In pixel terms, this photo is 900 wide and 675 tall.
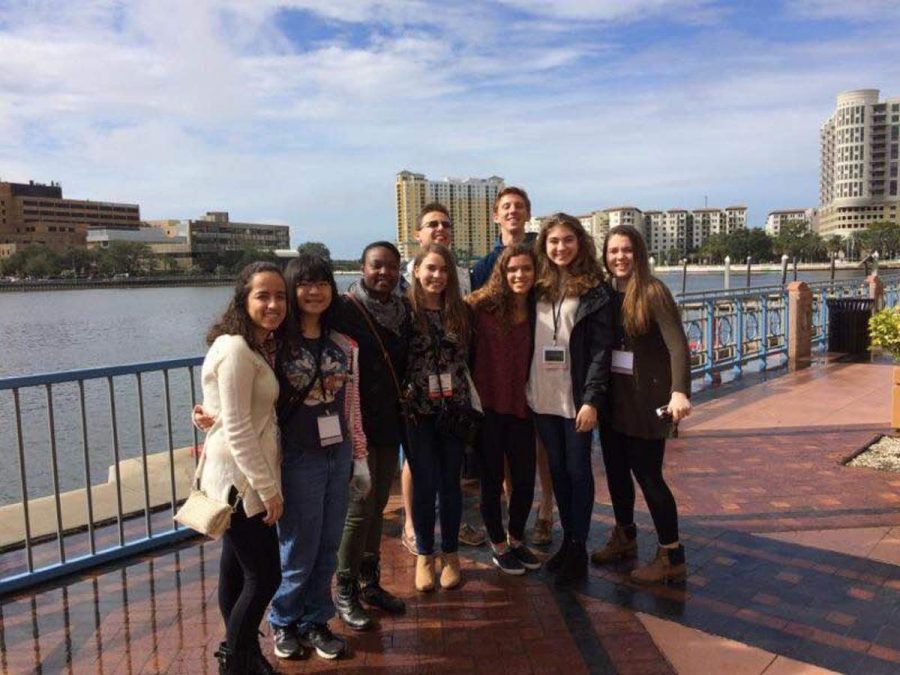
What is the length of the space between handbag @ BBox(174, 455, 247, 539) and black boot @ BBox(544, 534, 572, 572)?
1737 millimetres

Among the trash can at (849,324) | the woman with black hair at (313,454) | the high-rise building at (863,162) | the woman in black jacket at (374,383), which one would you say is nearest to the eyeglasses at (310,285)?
the woman with black hair at (313,454)

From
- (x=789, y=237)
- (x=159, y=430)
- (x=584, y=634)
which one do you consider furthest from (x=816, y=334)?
(x=789, y=237)

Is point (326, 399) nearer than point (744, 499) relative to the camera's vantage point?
Yes

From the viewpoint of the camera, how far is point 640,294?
319cm

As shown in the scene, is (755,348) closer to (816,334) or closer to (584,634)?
(816,334)

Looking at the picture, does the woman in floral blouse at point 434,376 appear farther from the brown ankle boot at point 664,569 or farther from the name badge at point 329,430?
the brown ankle boot at point 664,569

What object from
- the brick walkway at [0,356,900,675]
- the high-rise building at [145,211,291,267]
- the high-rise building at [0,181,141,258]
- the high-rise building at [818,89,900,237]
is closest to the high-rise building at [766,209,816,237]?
the high-rise building at [818,89,900,237]

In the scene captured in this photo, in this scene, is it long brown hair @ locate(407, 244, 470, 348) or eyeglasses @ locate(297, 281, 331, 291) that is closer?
eyeglasses @ locate(297, 281, 331, 291)

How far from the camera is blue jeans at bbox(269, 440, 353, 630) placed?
2.61 meters

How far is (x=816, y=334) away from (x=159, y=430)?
12169 mm

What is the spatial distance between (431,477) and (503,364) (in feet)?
2.08

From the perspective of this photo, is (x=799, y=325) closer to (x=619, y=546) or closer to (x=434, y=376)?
(x=619, y=546)

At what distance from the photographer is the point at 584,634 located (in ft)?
9.66

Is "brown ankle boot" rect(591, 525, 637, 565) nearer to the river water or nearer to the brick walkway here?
the brick walkway
